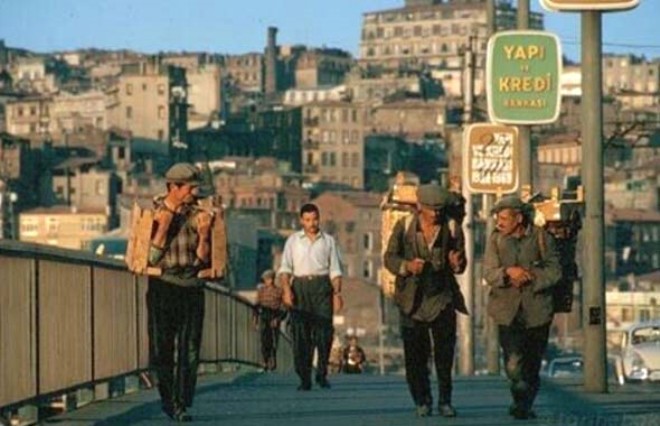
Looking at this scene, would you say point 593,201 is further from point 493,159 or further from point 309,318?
point 493,159

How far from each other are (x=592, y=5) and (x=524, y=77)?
16.7ft

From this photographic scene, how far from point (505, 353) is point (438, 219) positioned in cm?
100

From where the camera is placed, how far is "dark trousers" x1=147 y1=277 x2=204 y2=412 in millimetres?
18547

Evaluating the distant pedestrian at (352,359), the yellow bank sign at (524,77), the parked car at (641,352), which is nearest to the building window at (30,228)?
the distant pedestrian at (352,359)

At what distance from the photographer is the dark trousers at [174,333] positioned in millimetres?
18547

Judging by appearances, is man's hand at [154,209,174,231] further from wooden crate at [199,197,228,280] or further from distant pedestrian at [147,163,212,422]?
wooden crate at [199,197,228,280]

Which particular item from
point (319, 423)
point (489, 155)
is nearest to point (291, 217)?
point (489, 155)

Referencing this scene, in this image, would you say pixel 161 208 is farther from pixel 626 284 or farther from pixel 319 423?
pixel 626 284

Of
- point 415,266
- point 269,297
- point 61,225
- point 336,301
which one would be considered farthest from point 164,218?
point 61,225

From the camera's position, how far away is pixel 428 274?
18.8 m

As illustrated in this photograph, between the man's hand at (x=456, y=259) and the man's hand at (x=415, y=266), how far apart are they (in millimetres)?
203

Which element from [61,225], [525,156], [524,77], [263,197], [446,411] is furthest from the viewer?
[263,197]

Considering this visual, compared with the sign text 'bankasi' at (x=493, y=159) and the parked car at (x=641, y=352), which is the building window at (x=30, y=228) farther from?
the sign text 'bankasi' at (x=493, y=159)

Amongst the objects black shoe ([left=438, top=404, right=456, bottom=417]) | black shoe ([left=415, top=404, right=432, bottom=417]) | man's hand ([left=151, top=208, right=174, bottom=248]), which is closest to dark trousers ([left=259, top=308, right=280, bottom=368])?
black shoe ([left=415, top=404, right=432, bottom=417])
